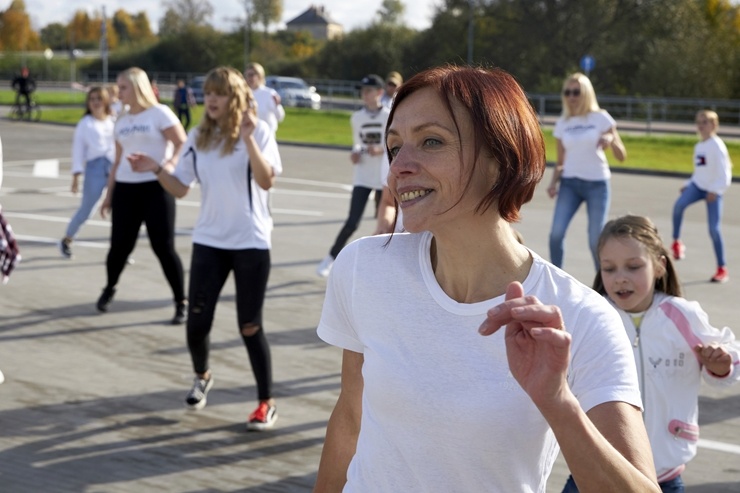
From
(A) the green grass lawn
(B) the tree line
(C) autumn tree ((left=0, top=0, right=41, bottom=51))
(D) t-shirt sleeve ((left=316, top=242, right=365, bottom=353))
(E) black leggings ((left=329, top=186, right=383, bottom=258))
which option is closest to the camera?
(D) t-shirt sleeve ((left=316, top=242, right=365, bottom=353))

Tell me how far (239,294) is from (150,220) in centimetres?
267

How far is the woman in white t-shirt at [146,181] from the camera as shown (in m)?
8.62

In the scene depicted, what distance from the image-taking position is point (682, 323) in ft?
12.5

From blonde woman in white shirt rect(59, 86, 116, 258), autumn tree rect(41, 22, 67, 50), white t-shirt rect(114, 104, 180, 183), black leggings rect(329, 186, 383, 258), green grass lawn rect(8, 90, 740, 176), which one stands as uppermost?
autumn tree rect(41, 22, 67, 50)

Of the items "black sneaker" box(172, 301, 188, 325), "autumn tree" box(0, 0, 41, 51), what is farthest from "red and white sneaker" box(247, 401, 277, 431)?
"autumn tree" box(0, 0, 41, 51)

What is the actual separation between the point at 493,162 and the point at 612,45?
6037 centimetres

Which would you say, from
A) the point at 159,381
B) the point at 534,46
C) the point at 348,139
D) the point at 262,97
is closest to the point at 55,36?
the point at 534,46

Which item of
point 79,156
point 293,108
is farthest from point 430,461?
point 293,108

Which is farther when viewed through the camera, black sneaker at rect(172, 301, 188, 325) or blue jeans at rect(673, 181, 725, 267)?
blue jeans at rect(673, 181, 725, 267)

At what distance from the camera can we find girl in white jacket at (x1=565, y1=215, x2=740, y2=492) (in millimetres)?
3760

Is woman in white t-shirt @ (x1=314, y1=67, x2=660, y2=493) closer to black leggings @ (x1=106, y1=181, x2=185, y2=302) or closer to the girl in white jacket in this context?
the girl in white jacket

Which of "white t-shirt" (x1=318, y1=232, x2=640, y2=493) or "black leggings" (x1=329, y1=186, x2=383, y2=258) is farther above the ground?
"white t-shirt" (x1=318, y1=232, x2=640, y2=493)

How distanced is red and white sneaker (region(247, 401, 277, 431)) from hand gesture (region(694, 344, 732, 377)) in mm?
3135

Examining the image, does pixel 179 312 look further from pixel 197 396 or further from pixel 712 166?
pixel 712 166
